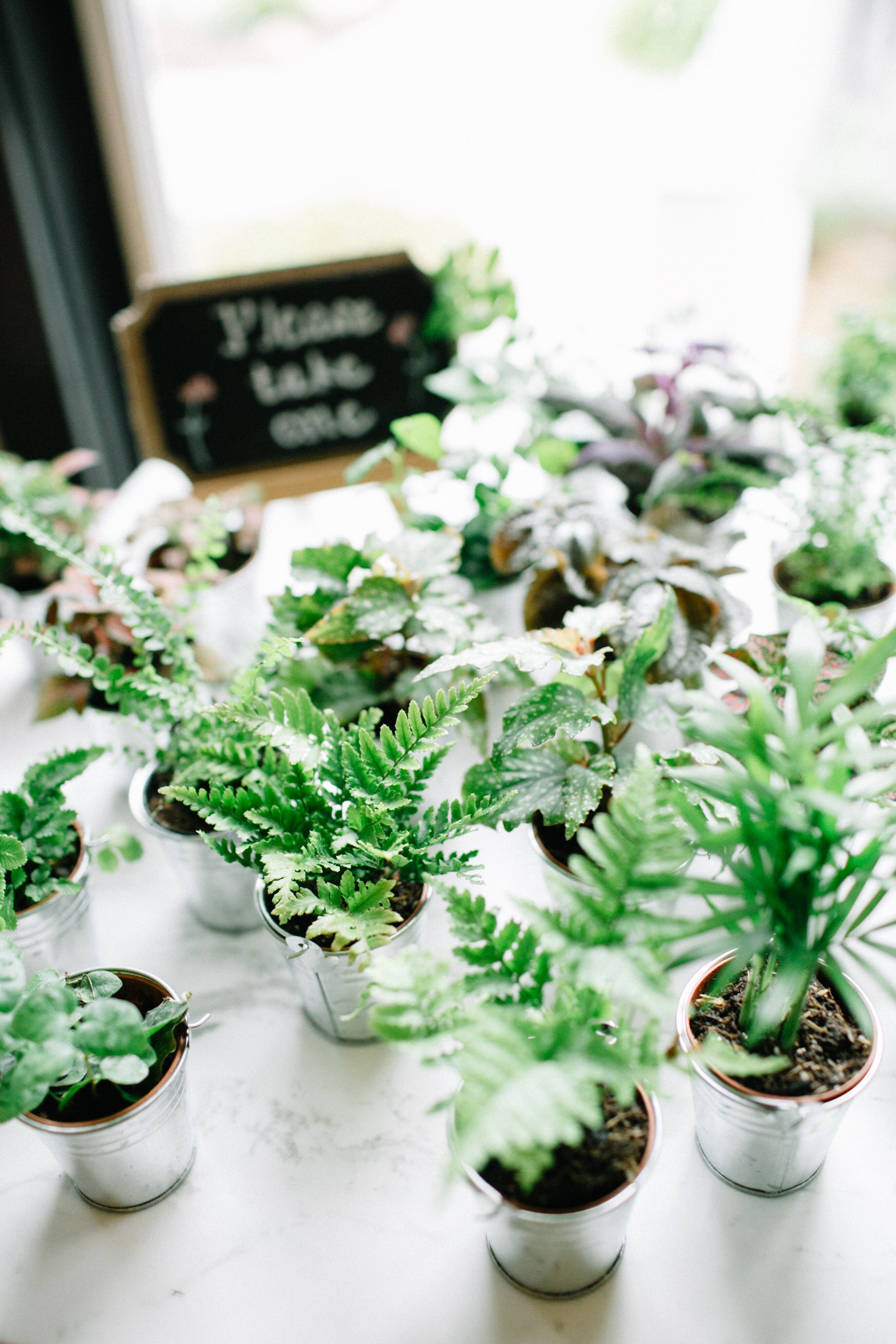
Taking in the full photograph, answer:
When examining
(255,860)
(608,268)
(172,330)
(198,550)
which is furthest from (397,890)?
(608,268)

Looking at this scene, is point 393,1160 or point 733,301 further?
point 733,301

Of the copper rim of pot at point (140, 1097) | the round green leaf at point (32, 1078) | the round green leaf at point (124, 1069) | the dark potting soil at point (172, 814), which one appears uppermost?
the round green leaf at point (32, 1078)

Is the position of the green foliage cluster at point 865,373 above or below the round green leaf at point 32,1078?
above

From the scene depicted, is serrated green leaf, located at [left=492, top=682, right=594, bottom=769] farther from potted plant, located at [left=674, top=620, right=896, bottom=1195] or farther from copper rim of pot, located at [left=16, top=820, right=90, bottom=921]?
copper rim of pot, located at [left=16, top=820, right=90, bottom=921]

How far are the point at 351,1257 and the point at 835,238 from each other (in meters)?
2.10

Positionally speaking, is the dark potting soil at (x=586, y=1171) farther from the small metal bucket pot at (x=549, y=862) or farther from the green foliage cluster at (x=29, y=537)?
the green foliage cluster at (x=29, y=537)

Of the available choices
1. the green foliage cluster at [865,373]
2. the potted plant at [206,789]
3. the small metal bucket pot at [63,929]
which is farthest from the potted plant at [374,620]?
the green foliage cluster at [865,373]

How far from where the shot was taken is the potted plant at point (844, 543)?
1.06 m

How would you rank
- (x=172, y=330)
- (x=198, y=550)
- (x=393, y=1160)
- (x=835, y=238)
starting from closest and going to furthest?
(x=393, y=1160) < (x=198, y=550) < (x=172, y=330) < (x=835, y=238)

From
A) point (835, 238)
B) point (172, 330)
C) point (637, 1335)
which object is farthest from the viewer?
point (835, 238)

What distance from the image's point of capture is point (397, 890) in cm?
84

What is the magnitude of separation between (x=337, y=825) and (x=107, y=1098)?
26 centimetres

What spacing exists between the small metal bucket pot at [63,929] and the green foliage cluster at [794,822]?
56cm

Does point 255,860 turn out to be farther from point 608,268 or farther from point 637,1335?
point 608,268
